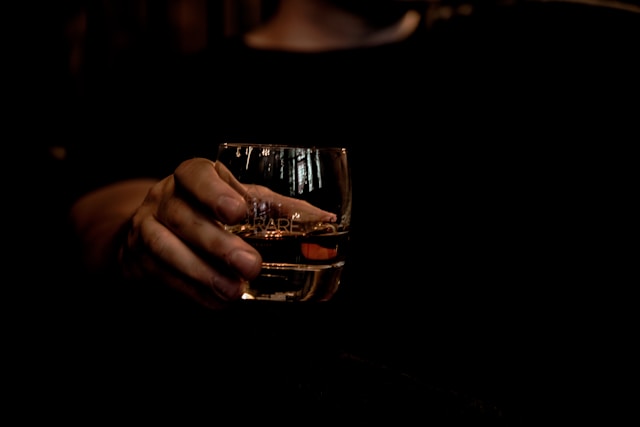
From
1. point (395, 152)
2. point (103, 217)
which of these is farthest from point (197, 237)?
point (395, 152)

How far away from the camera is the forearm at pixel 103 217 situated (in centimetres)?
112

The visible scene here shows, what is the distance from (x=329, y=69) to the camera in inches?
64.6

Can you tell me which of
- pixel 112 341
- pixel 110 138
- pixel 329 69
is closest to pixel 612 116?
pixel 329 69

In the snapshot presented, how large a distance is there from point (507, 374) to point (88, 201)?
115 centimetres

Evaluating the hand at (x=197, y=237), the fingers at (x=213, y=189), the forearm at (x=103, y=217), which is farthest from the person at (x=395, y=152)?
the fingers at (x=213, y=189)

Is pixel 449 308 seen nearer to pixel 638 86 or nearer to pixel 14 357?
Answer: pixel 638 86

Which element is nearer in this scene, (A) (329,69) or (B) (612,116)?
(B) (612,116)

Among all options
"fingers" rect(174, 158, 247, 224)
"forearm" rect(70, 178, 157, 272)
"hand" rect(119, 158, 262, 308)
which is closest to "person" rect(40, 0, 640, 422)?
"forearm" rect(70, 178, 157, 272)

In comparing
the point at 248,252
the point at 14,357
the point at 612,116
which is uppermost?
the point at 612,116

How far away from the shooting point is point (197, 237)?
685 mm

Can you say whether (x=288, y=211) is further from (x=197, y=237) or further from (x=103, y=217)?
(x=103, y=217)

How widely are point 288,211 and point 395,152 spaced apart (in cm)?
98

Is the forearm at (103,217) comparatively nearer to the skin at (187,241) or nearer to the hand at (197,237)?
the skin at (187,241)

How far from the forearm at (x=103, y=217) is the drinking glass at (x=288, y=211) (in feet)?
1.43
